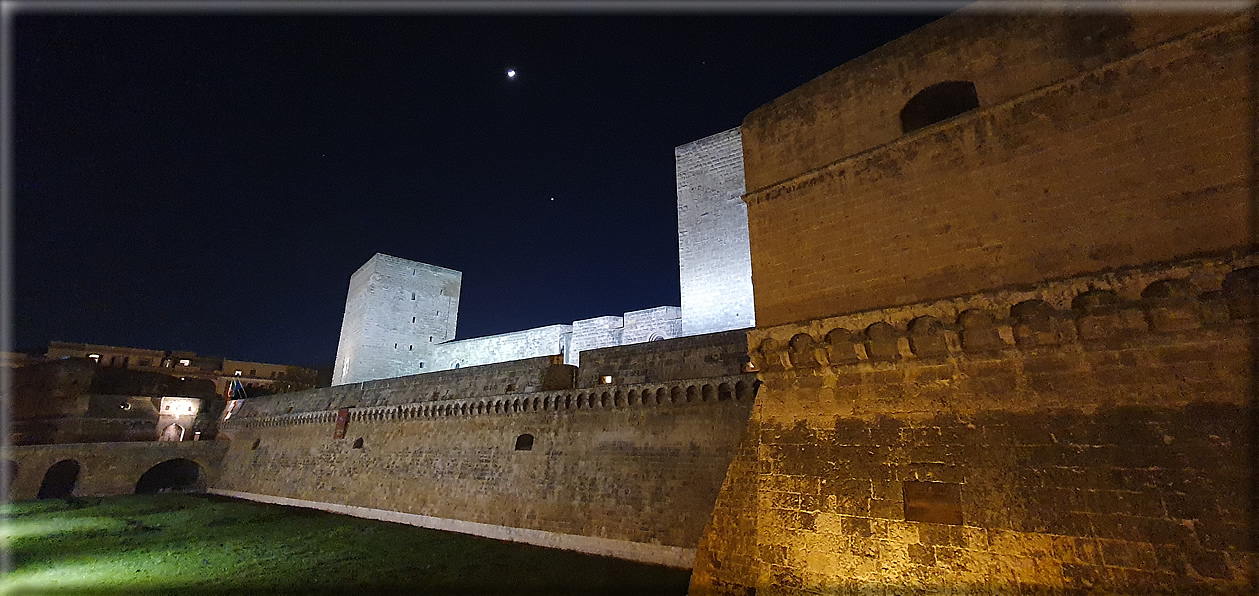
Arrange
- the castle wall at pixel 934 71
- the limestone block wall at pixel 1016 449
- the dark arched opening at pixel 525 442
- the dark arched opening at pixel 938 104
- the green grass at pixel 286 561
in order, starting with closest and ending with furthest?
the limestone block wall at pixel 1016 449, the castle wall at pixel 934 71, the dark arched opening at pixel 938 104, the green grass at pixel 286 561, the dark arched opening at pixel 525 442

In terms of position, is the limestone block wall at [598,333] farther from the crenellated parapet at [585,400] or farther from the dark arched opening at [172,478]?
the dark arched opening at [172,478]

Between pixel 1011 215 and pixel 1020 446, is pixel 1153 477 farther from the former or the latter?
pixel 1011 215

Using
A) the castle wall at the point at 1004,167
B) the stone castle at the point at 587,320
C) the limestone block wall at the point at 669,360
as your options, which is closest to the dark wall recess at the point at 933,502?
the castle wall at the point at 1004,167

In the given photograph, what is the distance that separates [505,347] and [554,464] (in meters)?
14.5

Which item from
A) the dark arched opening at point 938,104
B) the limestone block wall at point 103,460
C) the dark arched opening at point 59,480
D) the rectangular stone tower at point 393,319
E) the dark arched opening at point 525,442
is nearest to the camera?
the dark arched opening at point 938,104

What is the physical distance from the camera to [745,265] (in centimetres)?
1620

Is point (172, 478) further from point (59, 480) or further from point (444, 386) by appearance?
point (444, 386)

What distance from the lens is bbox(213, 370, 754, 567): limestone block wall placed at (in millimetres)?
9648

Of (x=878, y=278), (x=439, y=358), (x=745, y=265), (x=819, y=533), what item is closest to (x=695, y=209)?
(x=745, y=265)

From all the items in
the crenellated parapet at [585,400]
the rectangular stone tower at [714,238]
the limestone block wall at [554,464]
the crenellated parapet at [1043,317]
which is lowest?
the limestone block wall at [554,464]

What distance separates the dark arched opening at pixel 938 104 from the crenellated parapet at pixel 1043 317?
2.34 metres

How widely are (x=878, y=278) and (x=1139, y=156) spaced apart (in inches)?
84.5

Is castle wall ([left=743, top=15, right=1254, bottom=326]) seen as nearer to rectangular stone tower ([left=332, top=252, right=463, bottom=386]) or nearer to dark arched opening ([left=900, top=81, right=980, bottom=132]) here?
dark arched opening ([left=900, top=81, right=980, bottom=132])

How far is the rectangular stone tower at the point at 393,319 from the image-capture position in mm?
27734
